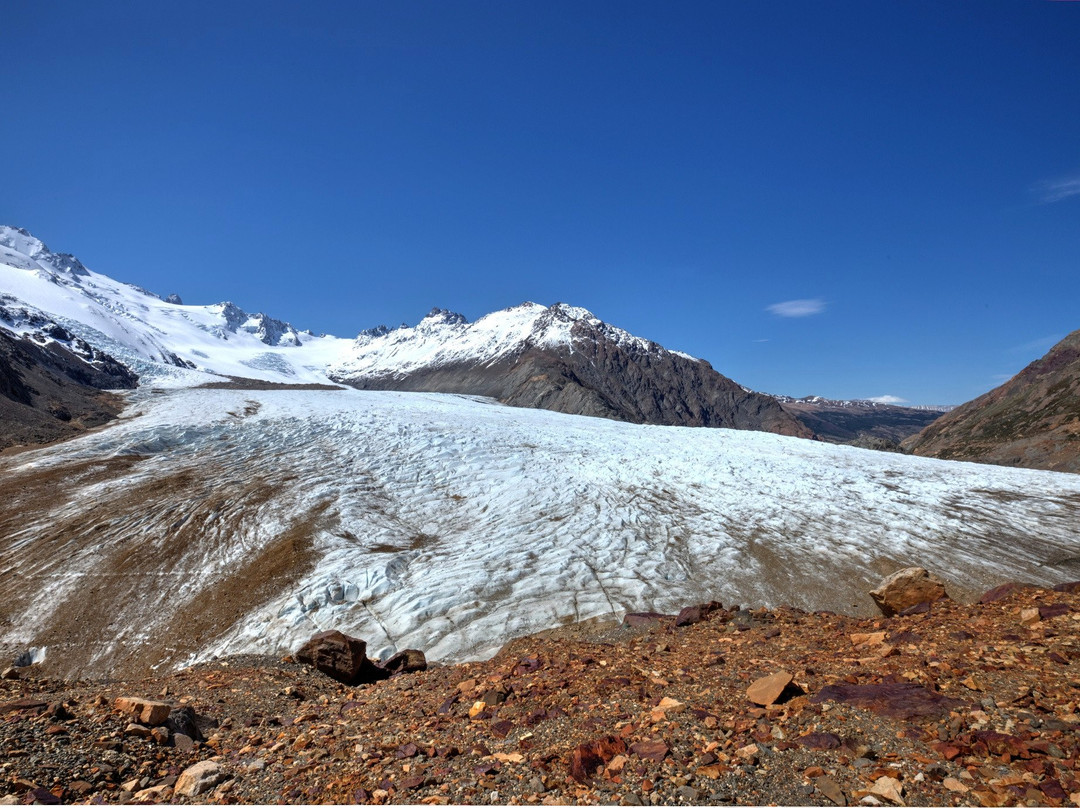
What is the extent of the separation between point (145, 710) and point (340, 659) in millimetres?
3358

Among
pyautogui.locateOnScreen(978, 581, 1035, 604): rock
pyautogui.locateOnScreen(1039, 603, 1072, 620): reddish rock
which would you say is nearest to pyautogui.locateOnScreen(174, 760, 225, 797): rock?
pyautogui.locateOnScreen(1039, 603, 1072, 620): reddish rock

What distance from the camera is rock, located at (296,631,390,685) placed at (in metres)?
9.16

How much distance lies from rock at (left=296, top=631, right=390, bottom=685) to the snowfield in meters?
2.50

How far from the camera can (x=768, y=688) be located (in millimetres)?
6273

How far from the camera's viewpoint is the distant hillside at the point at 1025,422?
8662cm

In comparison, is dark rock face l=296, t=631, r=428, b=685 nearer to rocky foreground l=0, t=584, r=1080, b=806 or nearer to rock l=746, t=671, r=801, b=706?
rocky foreground l=0, t=584, r=1080, b=806

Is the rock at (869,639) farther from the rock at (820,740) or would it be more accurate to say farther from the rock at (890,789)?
the rock at (890,789)

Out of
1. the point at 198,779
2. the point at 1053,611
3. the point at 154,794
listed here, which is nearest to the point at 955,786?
the point at 1053,611

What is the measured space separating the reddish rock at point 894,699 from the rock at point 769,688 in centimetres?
34

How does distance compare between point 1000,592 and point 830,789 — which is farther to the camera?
point 1000,592

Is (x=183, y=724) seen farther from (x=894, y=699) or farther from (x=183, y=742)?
(x=894, y=699)

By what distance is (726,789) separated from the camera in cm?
457

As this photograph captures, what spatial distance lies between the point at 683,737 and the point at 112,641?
14.3 meters

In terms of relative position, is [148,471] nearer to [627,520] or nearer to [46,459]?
[46,459]
